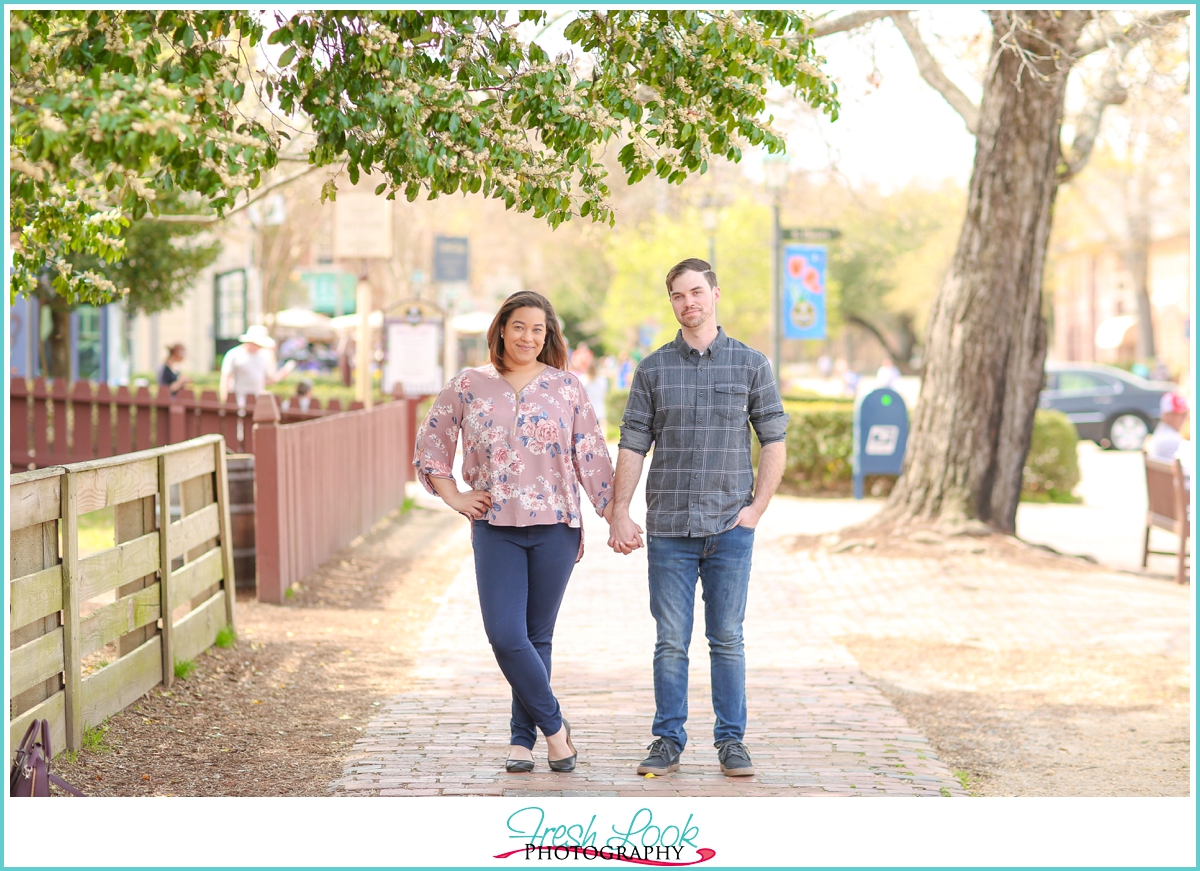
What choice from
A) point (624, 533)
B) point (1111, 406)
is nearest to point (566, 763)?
point (624, 533)

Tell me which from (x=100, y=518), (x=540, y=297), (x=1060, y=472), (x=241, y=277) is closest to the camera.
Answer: (x=540, y=297)

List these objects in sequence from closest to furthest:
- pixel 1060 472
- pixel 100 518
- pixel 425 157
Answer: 1. pixel 425 157
2. pixel 100 518
3. pixel 1060 472

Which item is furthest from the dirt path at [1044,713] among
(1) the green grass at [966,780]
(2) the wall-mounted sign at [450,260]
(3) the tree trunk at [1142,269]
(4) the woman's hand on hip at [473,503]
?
(3) the tree trunk at [1142,269]

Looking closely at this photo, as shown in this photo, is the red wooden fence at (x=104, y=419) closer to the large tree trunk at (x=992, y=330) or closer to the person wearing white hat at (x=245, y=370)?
the person wearing white hat at (x=245, y=370)

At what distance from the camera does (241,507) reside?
8586 mm

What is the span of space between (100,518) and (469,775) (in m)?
9.22

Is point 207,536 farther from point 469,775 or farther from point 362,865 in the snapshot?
point 362,865

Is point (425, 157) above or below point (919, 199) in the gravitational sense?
below

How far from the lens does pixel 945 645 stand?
8.25 m

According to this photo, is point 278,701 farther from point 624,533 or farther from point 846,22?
point 846,22

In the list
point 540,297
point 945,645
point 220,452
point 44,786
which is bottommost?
point 945,645

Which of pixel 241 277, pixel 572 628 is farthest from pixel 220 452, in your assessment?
pixel 241 277

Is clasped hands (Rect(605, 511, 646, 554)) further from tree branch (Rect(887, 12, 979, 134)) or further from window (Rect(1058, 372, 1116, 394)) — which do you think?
window (Rect(1058, 372, 1116, 394))

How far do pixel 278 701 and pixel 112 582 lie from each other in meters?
1.12
